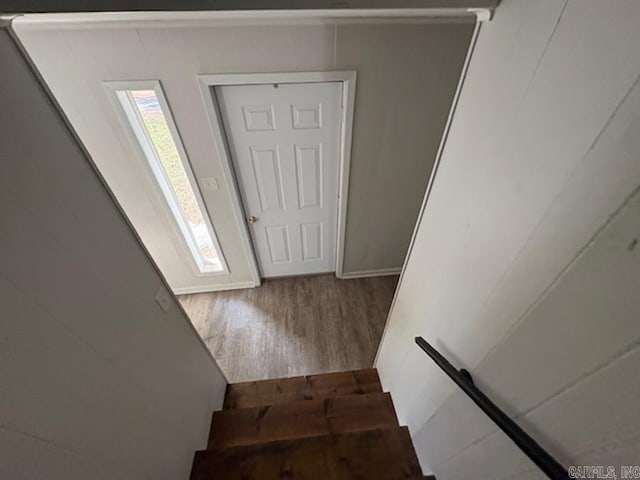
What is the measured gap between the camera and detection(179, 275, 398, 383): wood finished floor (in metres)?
2.30

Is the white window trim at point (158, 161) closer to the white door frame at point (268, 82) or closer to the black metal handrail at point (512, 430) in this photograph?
the white door frame at point (268, 82)

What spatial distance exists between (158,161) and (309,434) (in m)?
2.07

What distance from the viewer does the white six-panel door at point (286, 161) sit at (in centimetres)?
182

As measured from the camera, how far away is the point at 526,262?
22.6 inches

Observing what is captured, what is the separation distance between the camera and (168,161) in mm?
1991

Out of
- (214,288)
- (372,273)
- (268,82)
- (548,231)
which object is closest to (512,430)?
(548,231)

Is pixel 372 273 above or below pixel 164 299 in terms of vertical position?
above

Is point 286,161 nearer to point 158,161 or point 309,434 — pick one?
point 158,161

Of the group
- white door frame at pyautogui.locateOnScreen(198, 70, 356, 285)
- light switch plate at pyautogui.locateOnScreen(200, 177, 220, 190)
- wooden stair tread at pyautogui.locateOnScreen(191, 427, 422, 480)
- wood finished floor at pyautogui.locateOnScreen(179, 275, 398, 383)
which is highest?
light switch plate at pyautogui.locateOnScreen(200, 177, 220, 190)

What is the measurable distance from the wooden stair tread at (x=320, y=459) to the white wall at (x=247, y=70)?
1.64 m

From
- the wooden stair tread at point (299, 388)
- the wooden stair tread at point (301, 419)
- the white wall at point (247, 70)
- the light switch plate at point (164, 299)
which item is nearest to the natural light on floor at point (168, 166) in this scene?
the white wall at point (247, 70)

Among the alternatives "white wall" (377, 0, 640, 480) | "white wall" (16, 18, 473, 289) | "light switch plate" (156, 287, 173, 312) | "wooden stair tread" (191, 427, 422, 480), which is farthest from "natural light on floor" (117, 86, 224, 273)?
"white wall" (377, 0, 640, 480)

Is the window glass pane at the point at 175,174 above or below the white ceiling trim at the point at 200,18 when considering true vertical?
above

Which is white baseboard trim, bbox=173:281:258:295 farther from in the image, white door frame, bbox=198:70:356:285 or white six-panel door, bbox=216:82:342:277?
white door frame, bbox=198:70:356:285
